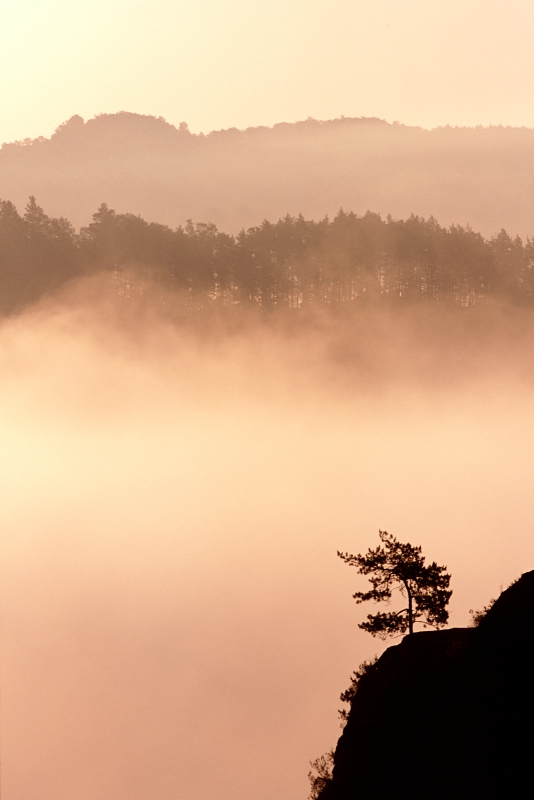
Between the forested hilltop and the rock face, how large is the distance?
145046mm

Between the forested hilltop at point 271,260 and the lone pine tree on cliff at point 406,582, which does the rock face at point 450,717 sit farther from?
the forested hilltop at point 271,260

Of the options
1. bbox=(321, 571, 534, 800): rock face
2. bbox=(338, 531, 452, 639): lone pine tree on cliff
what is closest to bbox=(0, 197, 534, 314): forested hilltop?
bbox=(338, 531, 452, 639): lone pine tree on cliff

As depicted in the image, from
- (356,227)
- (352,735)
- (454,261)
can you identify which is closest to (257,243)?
(356,227)

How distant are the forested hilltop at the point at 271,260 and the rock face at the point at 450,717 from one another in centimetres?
14505

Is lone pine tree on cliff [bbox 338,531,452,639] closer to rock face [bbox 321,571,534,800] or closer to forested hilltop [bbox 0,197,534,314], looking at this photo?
rock face [bbox 321,571,534,800]

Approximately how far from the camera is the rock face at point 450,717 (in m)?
29.0

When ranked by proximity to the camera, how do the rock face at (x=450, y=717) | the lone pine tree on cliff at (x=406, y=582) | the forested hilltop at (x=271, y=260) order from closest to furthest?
the rock face at (x=450, y=717)
the lone pine tree on cliff at (x=406, y=582)
the forested hilltop at (x=271, y=260)

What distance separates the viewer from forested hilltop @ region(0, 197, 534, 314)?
176625mm

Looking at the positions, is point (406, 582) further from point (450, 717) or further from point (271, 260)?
point (271, 260)

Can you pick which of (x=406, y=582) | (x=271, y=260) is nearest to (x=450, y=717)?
(x=406, y=582)

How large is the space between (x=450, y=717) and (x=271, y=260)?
152m

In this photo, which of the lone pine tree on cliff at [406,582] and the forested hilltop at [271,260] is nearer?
the lone pine tree on cliff at [406,582]

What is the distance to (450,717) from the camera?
32.0 meters

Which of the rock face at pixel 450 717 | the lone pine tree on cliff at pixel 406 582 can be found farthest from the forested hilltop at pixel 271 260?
the rock face at pixel 450 717
